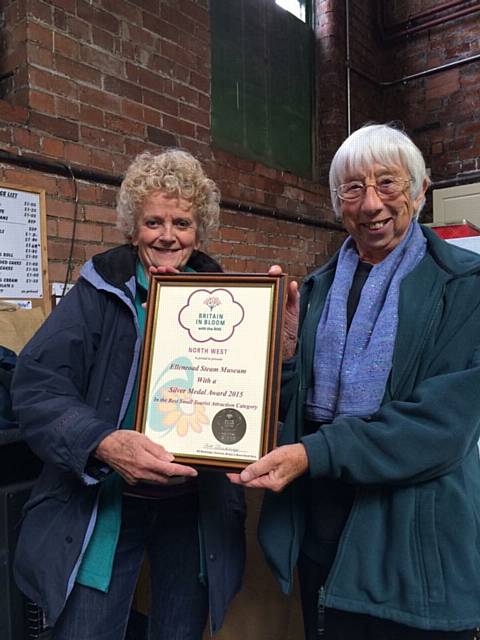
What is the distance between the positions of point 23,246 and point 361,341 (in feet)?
5.37

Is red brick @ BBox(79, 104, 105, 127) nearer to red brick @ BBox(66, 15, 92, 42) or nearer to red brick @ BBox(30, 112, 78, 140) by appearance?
red brick @ BBox(30, 112, 78, 140)

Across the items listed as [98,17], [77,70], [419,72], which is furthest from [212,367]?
[419,72]

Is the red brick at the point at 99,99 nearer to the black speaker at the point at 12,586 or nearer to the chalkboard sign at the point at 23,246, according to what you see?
the chalkboard sign at the point at 23,246

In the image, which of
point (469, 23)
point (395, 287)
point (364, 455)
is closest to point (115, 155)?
point (395, 287)

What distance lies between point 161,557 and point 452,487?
635 millimetres

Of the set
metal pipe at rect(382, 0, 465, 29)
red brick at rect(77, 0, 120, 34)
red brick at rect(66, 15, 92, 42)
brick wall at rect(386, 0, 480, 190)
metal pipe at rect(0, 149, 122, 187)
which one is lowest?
metal pipe at rect(0, 149, 122, 187)

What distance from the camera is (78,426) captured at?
3.21 ft

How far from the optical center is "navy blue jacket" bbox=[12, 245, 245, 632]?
998 mm

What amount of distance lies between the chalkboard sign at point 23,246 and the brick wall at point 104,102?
5cm

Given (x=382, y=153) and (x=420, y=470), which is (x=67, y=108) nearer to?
(x=382, y=153)

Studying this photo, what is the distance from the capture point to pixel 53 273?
7.56ft

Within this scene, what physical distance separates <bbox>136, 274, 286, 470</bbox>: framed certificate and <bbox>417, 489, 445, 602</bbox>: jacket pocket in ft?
0.91

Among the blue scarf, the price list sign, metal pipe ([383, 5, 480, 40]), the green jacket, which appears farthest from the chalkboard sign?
metal pipe ([383, 5, 480, 40])

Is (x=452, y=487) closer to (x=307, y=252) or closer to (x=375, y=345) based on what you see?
(x=375, y=345)
